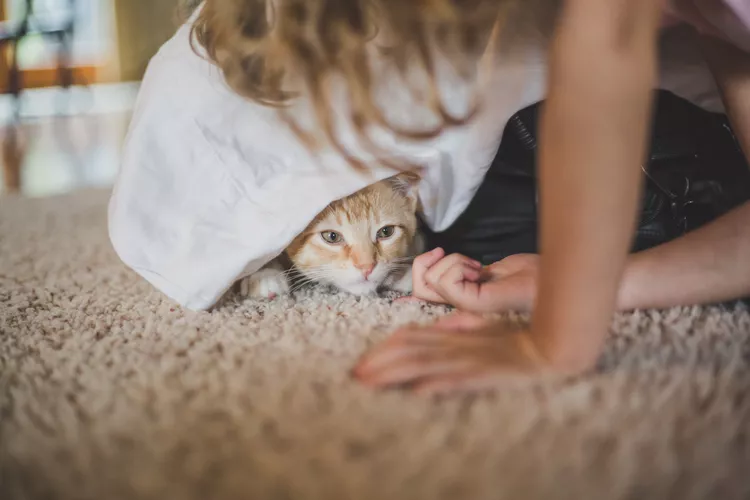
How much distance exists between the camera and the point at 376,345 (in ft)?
1.98

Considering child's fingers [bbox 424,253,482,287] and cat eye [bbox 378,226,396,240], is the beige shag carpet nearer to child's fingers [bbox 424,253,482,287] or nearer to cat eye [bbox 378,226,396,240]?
child's fingers [bbox 424,253,482,287]

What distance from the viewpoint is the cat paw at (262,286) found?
0.86m

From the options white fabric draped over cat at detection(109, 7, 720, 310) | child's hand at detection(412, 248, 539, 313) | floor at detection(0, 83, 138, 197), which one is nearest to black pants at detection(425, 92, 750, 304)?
white fabric draped over cat at detection(109, 7, 720, 310)

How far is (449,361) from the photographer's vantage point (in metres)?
0.51

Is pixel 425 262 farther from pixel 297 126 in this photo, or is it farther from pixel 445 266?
pixel 297 126

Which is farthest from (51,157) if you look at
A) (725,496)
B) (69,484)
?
(725,496)

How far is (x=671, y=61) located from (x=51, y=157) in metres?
2.77

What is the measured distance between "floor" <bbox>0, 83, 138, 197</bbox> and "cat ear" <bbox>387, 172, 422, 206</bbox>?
1.40 metres

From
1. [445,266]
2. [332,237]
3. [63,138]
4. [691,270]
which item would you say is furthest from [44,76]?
[691,270]

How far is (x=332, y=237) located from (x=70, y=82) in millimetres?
4134

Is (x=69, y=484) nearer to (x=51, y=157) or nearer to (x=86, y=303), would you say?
(x=86, y=303)

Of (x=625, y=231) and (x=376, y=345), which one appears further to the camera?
(x=376, y=345)

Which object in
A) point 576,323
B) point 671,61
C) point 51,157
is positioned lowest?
point 51,157

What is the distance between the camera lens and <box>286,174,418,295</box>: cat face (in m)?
0.94
